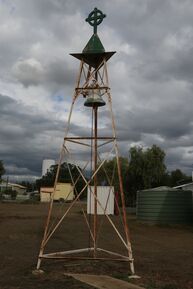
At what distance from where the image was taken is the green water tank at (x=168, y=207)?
87.1ft

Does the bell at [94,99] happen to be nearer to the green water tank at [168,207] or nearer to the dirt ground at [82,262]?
the dirt ground at [82,262]

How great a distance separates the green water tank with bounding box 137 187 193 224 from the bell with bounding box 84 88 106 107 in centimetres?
1747

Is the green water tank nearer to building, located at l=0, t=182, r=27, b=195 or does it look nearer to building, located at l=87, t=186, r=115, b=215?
building, located at l=87, t=186, r=115, b=215

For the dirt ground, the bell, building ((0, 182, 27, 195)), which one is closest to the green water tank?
the dirt ground

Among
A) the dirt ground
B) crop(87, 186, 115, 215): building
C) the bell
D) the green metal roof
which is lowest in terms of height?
the dirt ground

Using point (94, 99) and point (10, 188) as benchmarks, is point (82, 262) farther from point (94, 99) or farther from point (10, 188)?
point (10, 188)

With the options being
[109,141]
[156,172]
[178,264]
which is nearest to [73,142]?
[109,141]

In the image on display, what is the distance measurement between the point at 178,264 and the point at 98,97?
4.61 m

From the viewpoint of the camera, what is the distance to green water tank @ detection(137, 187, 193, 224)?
87.1 ft

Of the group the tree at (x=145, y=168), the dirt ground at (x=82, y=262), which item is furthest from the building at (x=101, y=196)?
the tree at (x=145, y=168)

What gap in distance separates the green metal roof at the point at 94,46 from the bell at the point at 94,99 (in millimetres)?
914

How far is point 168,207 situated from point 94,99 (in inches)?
702

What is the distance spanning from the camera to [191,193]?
1094 inches

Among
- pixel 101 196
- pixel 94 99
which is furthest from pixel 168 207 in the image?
pixel 94 99
